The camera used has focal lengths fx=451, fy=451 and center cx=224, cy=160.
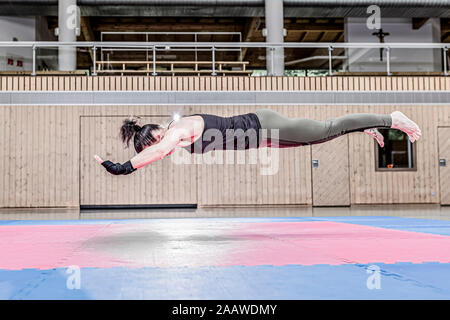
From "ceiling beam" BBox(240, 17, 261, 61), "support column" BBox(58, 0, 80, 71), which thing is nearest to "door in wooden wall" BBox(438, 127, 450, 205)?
"ceiling beam" BBox(240, 17, 261, 61)

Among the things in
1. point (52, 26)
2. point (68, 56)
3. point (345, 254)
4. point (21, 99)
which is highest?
point (52, 26)

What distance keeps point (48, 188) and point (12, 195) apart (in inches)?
34.9

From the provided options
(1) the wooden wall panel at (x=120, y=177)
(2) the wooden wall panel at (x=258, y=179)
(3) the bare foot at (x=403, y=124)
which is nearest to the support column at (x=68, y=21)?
(1) the wooden wall panel at (x=120, y=177)

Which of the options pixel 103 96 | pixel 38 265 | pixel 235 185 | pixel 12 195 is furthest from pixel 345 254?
pixel 12 195

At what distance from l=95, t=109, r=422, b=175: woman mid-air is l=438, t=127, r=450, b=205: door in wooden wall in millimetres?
7797

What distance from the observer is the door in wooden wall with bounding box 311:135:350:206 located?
11.8 m

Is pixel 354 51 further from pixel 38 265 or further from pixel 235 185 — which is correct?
pixel 38 265

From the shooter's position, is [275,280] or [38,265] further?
[38,265]

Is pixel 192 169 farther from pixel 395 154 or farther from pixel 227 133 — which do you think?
pixel 227 133

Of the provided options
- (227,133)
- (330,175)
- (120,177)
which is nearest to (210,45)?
(120,177)

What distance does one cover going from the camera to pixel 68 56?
1094 cm

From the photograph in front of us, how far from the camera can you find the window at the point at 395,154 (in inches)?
470

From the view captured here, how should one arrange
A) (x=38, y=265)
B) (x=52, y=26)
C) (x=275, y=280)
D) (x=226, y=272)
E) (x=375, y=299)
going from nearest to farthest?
(x=375, y=299) → (x=275, y=280) → (x=226, y=272) → (x=38, y=265) → (x=52, y=26)

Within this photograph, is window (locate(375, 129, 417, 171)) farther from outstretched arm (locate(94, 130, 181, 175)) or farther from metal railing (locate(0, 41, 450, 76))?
outstretched arm (locate(94, 130, 181, 175))
